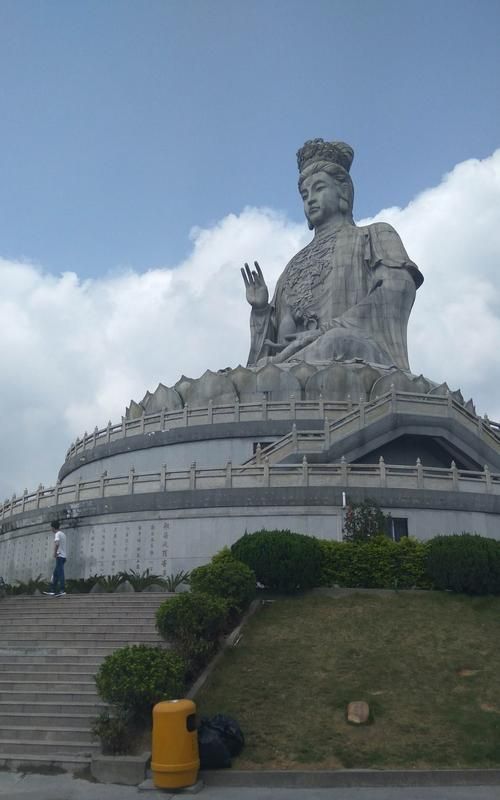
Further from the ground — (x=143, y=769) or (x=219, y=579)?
(x=219, y=579)

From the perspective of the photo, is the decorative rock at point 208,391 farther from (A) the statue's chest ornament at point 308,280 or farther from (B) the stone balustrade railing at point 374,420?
(A) the statue's chest ornament at point 308,280

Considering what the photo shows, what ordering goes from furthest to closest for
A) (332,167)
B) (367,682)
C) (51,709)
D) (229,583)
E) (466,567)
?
(332,167) → (466,567) → (229,583) → (367,682) → (51,709)

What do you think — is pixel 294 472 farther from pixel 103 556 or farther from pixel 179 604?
pixel 179 604

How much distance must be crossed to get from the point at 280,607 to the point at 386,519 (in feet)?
15.7

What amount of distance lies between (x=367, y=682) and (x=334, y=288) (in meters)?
24.3

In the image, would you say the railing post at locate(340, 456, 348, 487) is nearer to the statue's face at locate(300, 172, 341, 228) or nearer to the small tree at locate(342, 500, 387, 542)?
the small tree at locate(342, 500, 387, 542)

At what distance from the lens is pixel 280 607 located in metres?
13.9

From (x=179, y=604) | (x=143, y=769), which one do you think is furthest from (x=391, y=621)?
(x=143, y=769)

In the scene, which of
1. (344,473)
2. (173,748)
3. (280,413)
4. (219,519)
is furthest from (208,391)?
(173,748)

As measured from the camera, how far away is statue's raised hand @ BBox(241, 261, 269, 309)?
34031mm

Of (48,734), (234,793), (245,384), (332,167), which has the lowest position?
(234,793)

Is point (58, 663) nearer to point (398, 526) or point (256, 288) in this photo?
point (398, 526)

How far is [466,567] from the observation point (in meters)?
14.4

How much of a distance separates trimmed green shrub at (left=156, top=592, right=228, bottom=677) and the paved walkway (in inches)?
106
